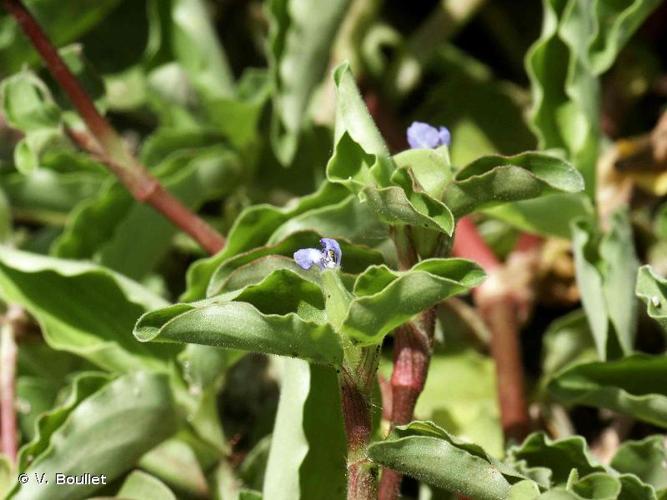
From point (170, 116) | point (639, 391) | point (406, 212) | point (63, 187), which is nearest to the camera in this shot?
point (406, 212)

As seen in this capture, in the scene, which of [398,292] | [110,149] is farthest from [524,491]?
[110,149]

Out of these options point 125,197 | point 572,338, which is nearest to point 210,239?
point 125,197

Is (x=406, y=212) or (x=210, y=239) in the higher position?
(x=406, y=212)

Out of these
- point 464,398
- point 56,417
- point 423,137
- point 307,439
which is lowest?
point 464,398

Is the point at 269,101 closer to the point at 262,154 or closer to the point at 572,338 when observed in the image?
the point at 262,154

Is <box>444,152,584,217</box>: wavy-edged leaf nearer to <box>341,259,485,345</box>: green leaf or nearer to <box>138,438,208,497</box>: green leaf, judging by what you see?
<box>341,259,485,345</box>: green leaf

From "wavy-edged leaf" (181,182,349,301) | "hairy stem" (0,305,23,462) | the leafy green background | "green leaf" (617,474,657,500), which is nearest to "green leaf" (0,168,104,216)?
the leafy green background

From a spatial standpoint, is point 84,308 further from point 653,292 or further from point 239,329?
point 653,292
